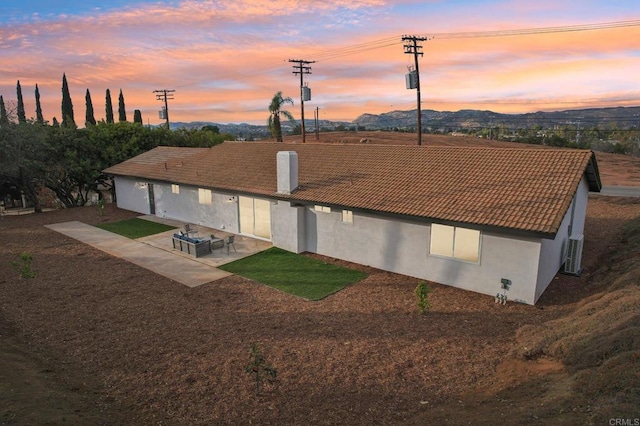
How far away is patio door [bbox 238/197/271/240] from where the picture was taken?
20297mm

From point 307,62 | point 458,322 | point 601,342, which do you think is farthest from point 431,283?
point 307,62

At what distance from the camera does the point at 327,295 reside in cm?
1391

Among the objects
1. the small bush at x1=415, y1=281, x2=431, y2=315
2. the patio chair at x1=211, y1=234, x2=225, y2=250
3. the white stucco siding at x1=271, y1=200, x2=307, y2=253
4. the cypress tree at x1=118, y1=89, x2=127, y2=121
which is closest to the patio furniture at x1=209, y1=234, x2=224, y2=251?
the patio chair at x1=211, y1=234, x2=225, y2=250

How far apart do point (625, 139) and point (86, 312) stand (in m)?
90.5

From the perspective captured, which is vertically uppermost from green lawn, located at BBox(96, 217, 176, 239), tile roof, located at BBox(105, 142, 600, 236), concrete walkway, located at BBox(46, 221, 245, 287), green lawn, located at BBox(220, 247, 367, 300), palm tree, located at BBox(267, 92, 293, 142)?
palm tree, located at BBox(267, 92, 293, 142)

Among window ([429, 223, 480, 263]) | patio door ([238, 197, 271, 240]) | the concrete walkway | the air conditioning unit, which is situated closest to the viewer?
window ([429, 223, 480, 263])

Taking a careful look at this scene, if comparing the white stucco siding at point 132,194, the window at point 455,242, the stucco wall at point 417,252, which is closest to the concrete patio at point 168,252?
the stucco wall at point 417,252

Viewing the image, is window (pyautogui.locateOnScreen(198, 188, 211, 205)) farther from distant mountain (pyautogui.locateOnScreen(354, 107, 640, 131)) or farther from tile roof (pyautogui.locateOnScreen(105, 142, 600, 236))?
distant mountain (pyautogui.locateOnScreen(354, 107, 640, 131))

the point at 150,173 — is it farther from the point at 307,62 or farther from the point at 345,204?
the point at 307,62

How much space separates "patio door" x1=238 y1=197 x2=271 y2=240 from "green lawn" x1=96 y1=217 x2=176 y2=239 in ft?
17.0

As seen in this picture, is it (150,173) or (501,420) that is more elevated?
(150,173)

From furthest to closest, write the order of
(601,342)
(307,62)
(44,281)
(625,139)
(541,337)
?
(625,139) → (307,62) → (44,281) → (541,337) → (601,342)

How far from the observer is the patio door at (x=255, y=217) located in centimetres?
2030

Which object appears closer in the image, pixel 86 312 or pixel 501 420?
pixel 501 420
